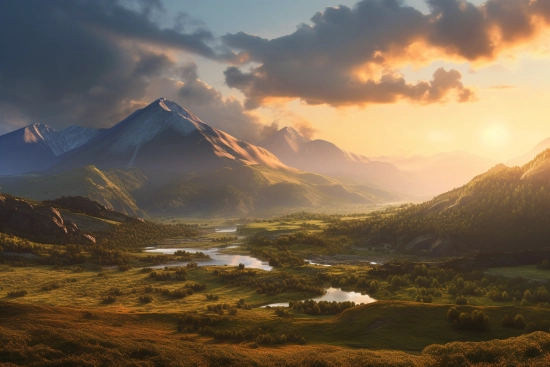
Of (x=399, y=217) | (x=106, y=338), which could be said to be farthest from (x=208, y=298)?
(x=399, y=217)

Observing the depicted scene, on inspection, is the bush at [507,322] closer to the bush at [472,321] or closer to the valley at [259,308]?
the valley at [259,308]

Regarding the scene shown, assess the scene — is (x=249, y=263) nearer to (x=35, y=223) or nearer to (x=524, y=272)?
(x=524, y=272)

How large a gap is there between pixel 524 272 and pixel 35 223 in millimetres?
138160

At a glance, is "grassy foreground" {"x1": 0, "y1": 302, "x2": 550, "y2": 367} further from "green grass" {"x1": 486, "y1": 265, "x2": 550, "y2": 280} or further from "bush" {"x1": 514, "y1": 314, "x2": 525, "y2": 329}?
"green grass" {"x1": 486, "y1": 265, "x2": 550, "y2": 280}

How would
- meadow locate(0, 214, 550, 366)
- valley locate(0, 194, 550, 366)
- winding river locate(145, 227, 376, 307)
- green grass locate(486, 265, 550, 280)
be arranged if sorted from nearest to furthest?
meadow locate(0, 214, 550, 366) → valley locate(0, 194, 550, 366) → winding river locate(145, 227, 376, 307) → green grass locate(486, 265, 550, 280)

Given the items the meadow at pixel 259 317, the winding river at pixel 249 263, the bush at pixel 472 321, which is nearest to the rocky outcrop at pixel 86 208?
the winding river at pixel 249 263

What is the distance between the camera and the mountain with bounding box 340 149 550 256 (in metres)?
110

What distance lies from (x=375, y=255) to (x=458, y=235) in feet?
82.9

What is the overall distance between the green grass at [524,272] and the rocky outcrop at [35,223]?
121 meters

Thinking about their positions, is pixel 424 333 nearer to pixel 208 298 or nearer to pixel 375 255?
pixel 208 298

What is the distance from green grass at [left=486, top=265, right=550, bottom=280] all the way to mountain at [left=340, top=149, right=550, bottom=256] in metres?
25.1

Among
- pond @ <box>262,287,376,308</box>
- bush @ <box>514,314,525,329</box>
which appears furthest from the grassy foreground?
pond @ <box>262,287,376,308</box>

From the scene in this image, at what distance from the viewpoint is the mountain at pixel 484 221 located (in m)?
110

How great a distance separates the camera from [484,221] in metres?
120
